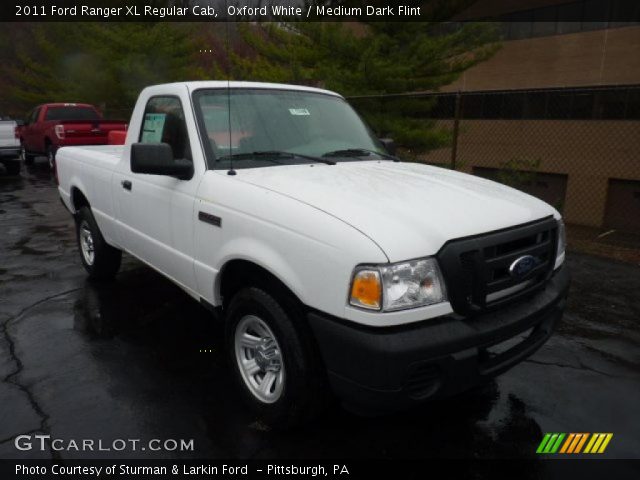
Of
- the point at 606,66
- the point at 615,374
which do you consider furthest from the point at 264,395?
the point at 606,66

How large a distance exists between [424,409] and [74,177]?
4288 mm

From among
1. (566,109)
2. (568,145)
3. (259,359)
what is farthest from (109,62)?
(259,359)

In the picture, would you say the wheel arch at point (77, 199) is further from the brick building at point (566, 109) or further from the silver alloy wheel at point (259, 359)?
the brick building at point (566, 109)

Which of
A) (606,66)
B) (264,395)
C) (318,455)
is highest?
(606,66)

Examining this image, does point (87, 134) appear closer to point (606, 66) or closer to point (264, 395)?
point (264, 395)

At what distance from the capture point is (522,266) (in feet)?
8.78

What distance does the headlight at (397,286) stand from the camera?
2293 mm

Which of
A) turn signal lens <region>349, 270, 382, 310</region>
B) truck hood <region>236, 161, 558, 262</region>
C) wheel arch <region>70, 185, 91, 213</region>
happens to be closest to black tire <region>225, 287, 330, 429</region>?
turn signal lens <region>349, 270, 382, 310</region>

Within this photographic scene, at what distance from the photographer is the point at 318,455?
2.75 metres

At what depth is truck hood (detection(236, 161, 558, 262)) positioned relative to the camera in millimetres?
2406

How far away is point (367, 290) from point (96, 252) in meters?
3.83

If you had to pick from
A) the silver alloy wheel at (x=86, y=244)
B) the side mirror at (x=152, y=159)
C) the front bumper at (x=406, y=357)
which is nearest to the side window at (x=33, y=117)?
the silver alloy wheel at (x=86, y=244)

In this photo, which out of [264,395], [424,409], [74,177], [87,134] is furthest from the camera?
[87,134]

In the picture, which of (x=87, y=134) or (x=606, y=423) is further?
(x=87, y=134)
